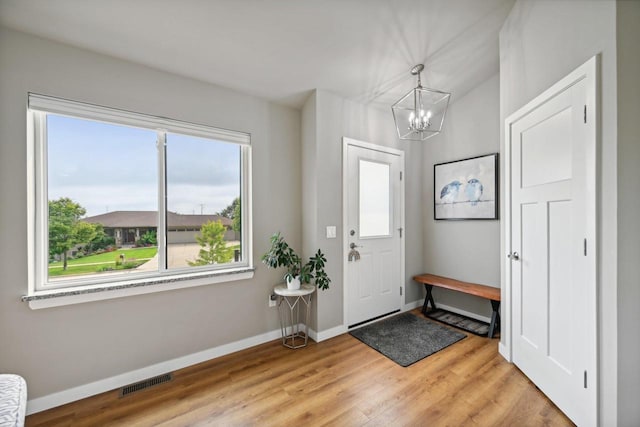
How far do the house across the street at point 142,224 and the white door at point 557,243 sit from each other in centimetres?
264

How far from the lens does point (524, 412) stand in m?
1.70

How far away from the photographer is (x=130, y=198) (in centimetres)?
211

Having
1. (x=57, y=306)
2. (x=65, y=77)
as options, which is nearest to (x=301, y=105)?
(x=65, y=77)

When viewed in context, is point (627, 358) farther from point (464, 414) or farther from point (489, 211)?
point (489, 211)

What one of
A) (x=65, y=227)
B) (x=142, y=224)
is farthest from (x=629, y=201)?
(x=65, y=227)

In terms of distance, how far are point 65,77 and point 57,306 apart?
1.58m

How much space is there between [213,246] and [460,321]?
9.62 feet

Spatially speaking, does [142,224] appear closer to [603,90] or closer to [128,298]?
[128,298]

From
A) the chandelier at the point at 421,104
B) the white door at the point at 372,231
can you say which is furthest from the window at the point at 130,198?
the chandelier at the point at 421,104

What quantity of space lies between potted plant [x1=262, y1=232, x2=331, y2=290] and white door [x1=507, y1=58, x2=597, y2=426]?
165 cm

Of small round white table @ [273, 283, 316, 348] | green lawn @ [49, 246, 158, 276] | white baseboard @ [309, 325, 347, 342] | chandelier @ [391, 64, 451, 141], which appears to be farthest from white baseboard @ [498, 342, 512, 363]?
green lawn @ [49, 246, 158, 276]

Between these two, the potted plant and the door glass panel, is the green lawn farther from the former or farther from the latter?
the door glass panel

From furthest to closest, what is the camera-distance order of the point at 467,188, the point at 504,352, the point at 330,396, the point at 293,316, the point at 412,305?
the point at 412,305
the point at 467,188
the point at 293,316
the point at 504,352
the point at 330,396

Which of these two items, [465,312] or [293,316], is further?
[465,312]
